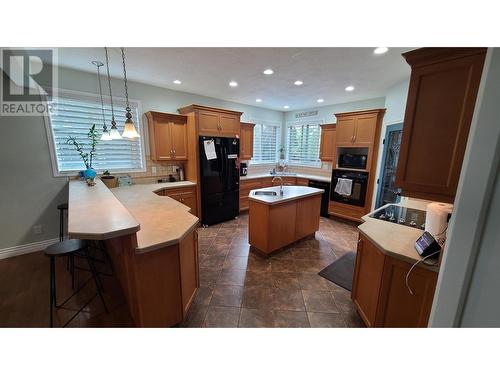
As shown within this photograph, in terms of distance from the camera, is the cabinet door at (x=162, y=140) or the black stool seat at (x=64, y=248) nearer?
the black stool seat at (x=64, y=248)

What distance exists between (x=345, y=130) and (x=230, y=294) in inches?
154

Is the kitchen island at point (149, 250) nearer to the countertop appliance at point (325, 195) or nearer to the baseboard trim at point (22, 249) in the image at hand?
the baseboard trim at point (22, 249)

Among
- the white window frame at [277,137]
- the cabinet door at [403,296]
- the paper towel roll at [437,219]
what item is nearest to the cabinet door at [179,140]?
the white window frame at [277,137]

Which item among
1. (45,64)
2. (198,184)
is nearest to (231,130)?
(198,184)

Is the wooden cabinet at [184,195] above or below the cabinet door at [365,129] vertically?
below

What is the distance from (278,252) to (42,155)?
3856mm

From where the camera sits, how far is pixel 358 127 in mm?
3988

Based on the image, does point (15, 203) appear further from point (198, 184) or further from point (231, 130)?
point (231, 130)

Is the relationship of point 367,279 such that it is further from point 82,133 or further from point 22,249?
point 22,249

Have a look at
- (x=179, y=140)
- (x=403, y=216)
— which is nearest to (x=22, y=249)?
(x=179, y=140)

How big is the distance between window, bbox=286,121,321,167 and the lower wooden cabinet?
408 centimetres

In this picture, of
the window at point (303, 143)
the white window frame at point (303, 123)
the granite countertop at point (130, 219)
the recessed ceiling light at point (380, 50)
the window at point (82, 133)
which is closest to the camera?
the granite countertop at point (130, 219)

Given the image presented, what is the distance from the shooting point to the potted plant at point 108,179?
3182 mm

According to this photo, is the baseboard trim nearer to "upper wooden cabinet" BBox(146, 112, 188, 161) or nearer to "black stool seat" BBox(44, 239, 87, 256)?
"black stool seat" BBox(44, 239, 87, 256)
